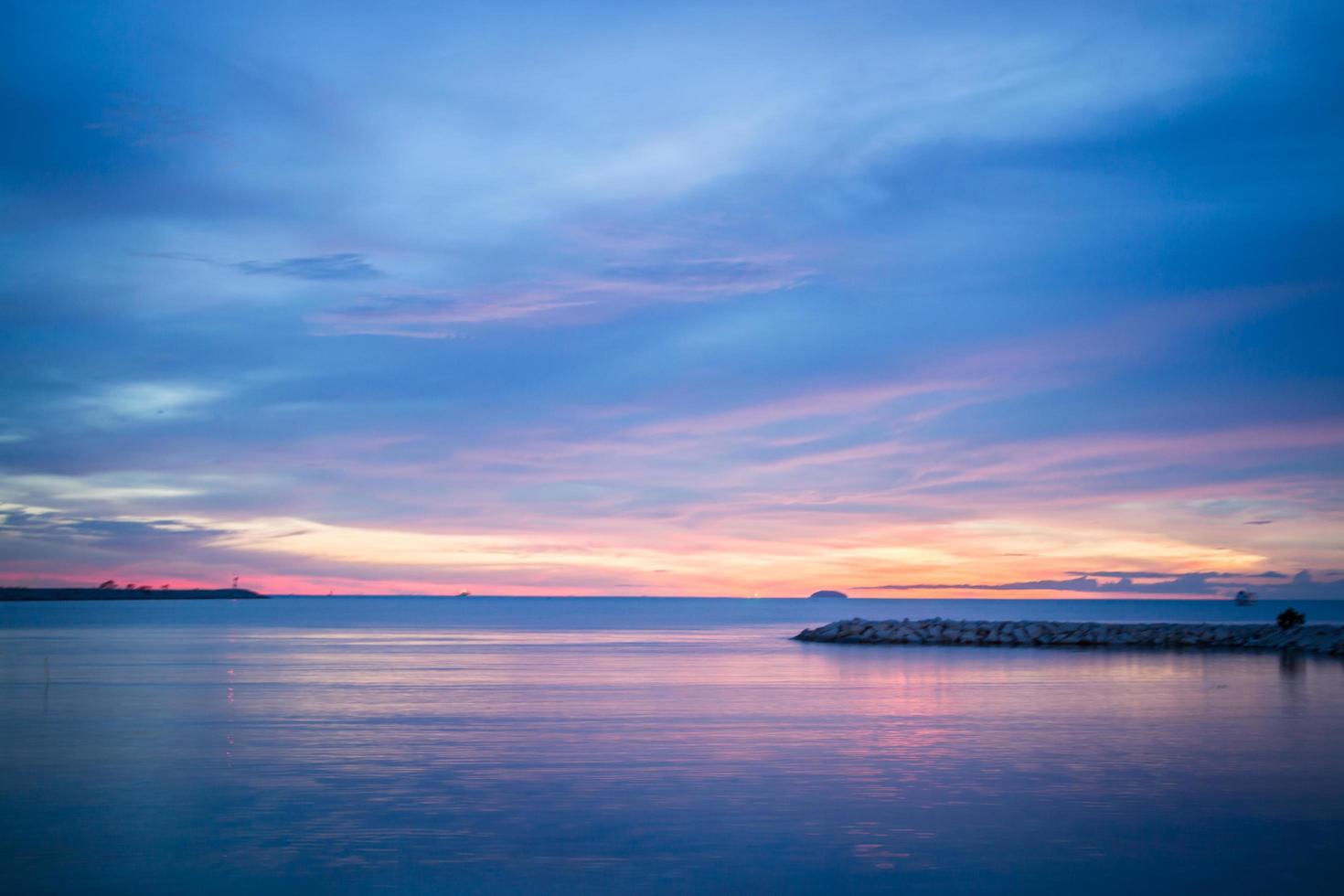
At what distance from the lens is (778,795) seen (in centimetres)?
1481

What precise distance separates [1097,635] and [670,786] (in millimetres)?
42230

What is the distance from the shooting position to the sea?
444 inches

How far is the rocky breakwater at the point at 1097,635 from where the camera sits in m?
47.6

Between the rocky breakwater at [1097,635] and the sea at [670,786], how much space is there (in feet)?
60.2

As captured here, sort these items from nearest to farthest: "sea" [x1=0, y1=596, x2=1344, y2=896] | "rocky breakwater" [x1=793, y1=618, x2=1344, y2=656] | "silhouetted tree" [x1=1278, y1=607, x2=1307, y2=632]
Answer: "sea" [x1=0, y1=596, x2=1344, y2=896], "rocky breakwater" [x1=793, y1=618, x2=1344, y2=656], "silhouetted tree" [x1=1278, y1=607, x2=1307, y2=632]

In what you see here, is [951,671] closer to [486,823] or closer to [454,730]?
[454,730]

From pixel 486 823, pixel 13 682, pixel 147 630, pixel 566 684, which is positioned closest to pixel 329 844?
pixel 486 823

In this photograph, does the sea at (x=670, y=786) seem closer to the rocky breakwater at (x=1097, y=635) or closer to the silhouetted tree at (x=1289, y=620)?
the rocky breakwater at (x=1097, y=635)

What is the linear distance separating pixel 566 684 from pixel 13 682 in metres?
15.3

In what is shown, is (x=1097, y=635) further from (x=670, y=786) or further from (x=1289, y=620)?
(x=670, y=786)

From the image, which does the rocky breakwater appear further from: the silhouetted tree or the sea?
the sea

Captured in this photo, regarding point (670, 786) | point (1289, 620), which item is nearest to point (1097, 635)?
point (1289, 620)

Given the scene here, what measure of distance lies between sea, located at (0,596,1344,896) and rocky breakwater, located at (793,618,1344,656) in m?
18.3

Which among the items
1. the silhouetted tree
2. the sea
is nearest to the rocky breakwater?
the silhouetted tree
